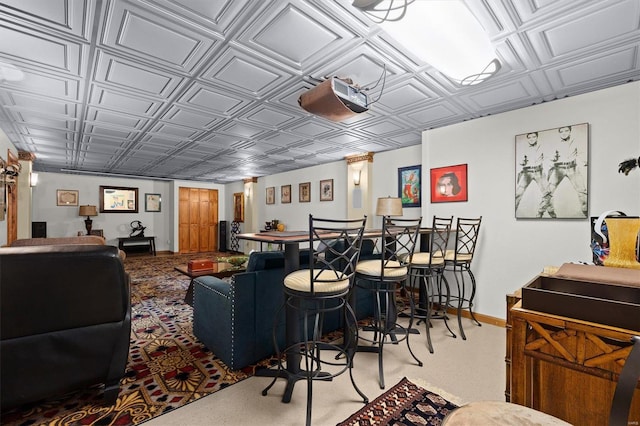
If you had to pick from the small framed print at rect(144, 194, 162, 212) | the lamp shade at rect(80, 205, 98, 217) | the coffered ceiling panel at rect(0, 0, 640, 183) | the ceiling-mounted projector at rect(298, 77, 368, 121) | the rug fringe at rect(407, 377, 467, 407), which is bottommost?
the rug fringe at rect(407, 377, 467, 407)

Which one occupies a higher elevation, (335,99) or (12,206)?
(335,99)

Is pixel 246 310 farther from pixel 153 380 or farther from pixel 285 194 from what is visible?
pixel 285 194

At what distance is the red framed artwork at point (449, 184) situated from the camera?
3.60 m

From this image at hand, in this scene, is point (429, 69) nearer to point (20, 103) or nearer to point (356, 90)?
point (356, 90)

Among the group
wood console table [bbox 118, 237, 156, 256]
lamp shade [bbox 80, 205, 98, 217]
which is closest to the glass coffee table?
lamp shade [bbox 80, 205, 98, 217]

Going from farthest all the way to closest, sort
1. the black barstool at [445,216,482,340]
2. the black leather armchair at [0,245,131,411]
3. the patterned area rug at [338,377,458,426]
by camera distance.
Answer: the black barstool at [445,216,482,340], the patterned area rug at [338,377,458,426], the black leather armchair at [0,245,131,411]

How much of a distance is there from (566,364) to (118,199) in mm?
10202

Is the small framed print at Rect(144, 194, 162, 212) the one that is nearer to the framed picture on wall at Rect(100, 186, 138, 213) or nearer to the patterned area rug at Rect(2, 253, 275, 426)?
the framed picture on wall at Rect(100, 186, 138, 213)

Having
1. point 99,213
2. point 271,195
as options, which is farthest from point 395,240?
point 99,213

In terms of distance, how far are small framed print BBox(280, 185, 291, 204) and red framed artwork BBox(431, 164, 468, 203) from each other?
407 cm

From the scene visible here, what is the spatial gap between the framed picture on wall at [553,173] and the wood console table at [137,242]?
9297 millimetres

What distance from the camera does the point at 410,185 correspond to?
467 centimetres

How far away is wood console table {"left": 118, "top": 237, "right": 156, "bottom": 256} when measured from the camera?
8.12 meters

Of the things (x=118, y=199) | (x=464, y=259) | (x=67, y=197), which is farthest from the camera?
(x=118, y=199)
